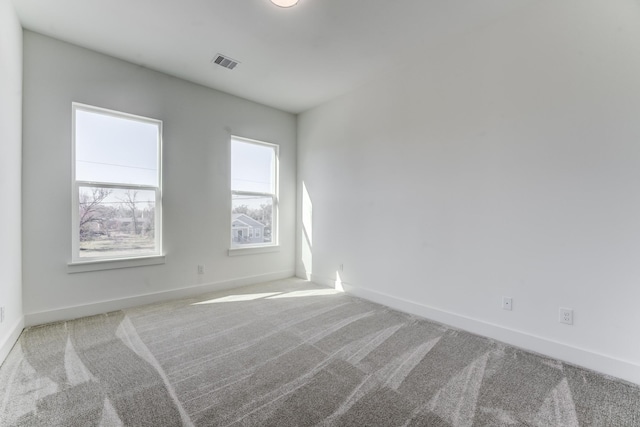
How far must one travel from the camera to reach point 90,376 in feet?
6.37

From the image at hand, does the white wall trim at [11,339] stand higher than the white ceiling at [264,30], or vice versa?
the white ceiling at [264,30]

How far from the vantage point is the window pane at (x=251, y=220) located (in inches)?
166

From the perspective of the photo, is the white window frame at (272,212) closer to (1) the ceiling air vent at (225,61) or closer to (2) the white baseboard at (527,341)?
(1) the ceiling air vent at (225,61)

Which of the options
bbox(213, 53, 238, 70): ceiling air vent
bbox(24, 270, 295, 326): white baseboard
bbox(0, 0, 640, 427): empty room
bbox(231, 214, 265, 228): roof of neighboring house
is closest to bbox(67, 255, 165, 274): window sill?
bbox(0, 0, 640, 427): empty room

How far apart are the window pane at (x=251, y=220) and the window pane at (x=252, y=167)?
0.60ft

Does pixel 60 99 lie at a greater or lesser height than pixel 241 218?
greater

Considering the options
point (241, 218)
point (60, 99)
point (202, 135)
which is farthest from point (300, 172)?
point (60, 99)

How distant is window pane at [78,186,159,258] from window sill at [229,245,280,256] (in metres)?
1.01

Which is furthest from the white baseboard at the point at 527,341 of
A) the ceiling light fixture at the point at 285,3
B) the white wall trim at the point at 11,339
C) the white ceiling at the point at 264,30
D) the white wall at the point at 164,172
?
the white wall trim at the point at 11,339

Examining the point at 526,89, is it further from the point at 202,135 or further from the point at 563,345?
the point at 202,135

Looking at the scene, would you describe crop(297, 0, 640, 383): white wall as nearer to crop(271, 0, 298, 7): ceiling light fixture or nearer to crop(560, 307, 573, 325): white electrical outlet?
crop(560, 307, 573, 325): white electrical outlet

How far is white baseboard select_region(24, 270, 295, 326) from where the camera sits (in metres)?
2.76

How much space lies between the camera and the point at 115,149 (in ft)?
10.5

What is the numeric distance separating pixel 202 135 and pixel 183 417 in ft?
10.7
